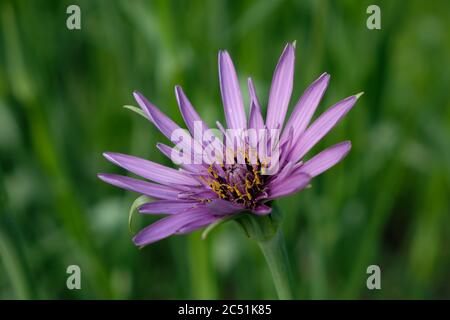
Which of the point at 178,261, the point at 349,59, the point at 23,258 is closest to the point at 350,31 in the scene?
the point at 349,59

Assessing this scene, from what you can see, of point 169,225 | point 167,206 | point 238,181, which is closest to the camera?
point 169,225

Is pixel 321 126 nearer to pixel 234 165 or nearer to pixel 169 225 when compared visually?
pixel 234 165

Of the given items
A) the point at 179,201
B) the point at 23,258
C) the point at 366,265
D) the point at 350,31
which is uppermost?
the point at 350,31

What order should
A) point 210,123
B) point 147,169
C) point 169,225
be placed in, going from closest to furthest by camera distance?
point 169,225 < point 147,169 < point 210,123

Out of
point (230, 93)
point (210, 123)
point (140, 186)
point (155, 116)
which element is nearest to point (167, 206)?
point (140, 186)

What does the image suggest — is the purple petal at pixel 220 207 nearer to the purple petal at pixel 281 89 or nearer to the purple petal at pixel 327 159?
the purple petal at pixel 327 159

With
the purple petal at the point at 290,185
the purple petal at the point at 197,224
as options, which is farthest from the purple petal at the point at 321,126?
the purple petal at the point at 197,224

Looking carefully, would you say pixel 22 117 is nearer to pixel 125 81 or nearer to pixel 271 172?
pixel 125 81
